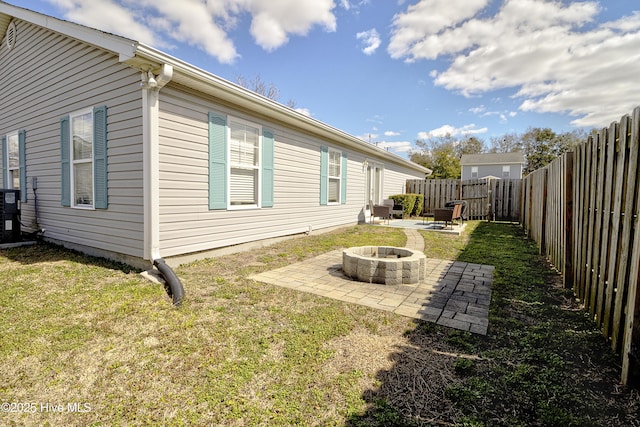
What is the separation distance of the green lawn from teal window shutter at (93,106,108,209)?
1670 mm

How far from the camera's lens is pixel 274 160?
675 centimetres

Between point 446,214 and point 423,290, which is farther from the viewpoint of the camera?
point 446,214

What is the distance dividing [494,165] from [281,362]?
126 ft

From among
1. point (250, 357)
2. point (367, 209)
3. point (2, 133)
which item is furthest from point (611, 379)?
point (2, 133)

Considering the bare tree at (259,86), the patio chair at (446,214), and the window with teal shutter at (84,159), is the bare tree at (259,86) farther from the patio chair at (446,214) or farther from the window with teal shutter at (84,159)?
the window with teal shutter at (84,159)

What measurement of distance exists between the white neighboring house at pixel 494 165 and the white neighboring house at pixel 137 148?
32.5m

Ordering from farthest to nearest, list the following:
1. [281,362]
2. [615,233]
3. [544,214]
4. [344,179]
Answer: [344,179] < [544,214] < [615,233] < [281,362]

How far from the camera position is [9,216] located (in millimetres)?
6285

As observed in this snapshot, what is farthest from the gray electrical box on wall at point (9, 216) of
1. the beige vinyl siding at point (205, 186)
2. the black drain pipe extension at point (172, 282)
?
the black drain pipe extension at point (172, 282)

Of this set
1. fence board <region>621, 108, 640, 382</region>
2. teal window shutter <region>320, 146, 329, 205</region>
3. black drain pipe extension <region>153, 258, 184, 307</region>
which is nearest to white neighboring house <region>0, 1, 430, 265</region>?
black drain pipe extension <region>153, 258, 184, 307</region>

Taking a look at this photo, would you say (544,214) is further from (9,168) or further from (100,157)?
(9,168)

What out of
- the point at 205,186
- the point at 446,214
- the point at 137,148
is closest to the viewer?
the point at 137,148

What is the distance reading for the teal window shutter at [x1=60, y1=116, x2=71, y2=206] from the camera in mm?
5703

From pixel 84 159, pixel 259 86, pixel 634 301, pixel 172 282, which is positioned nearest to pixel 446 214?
pixel 634 301
